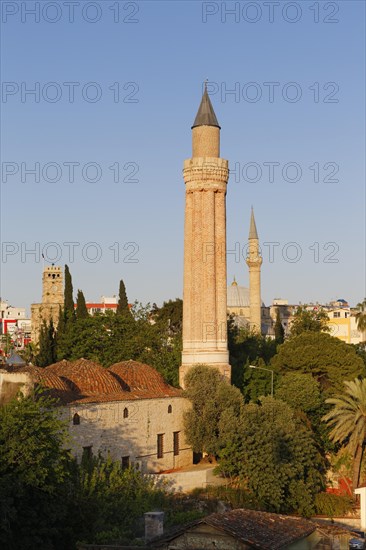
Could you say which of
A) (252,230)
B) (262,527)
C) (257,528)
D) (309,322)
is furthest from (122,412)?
(252,230)

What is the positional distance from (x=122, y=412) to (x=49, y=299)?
60456 millimetres

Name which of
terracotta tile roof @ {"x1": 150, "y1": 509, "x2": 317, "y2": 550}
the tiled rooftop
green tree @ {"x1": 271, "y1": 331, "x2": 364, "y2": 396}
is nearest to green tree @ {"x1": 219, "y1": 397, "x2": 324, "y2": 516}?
the tiled rooftop

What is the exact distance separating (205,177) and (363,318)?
24.2 metres

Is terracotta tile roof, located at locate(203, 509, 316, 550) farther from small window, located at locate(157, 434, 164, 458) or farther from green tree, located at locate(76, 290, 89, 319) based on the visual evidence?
green tree, located at locate(76, 290, 89, 319)

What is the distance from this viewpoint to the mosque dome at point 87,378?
4071cm

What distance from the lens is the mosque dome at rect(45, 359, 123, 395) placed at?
1603 inches

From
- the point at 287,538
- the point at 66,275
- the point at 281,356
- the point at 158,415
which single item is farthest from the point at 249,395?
the point at 287,538

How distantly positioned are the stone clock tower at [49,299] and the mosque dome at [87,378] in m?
53.2

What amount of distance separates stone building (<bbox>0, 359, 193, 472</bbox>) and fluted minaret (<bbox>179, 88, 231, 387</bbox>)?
4.20m

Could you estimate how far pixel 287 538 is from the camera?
22297 mm

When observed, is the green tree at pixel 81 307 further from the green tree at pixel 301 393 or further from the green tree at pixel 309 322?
the green tree at pixel 301 393

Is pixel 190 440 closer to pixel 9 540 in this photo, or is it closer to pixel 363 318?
pixel 9 540

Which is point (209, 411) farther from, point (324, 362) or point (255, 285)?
point (255, 285)

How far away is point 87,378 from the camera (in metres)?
41.4
